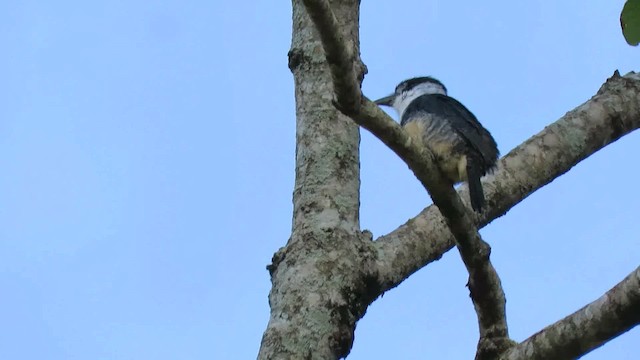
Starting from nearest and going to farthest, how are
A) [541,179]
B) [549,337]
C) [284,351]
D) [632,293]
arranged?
1. [632,293]
2. [549,337]
3. [284,351]
4. [541,179]

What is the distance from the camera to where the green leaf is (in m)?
2.37

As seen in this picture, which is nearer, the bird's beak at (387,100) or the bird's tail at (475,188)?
the bird's tail at (475,188)

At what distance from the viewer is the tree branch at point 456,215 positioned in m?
2.66

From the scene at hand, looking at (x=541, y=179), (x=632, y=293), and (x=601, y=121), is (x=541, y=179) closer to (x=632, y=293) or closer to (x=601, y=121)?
(x=601, y=121)

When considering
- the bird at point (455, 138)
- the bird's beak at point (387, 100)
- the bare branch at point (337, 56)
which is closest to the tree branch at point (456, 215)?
the bare branch at point (337, 56)

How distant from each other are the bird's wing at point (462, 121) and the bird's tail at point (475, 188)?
161 millimetres

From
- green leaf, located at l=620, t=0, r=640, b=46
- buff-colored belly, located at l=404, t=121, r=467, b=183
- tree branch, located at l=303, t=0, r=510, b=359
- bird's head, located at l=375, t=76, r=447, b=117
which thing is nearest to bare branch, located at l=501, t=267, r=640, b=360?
tree branch, located at l=303, t=0, r=510, b=359

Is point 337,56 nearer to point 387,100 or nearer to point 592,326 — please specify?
point 592,326

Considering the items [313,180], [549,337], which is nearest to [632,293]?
[549,337]

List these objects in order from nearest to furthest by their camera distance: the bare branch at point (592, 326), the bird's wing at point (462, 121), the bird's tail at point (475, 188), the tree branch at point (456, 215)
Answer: the bare branch at point (592, 326) < the tree branch at point (456, 215) < the bird's tail at point (475, 188) < the bird's wing at point (462, 121)

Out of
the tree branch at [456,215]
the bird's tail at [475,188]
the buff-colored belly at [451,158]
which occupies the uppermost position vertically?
the buff-colored belly at [451,158]

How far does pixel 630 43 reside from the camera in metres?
2.47

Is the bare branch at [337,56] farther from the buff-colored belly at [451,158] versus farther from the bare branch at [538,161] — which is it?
Answer: the buff-colored belly at [451,158]

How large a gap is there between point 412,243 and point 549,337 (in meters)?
0.98
